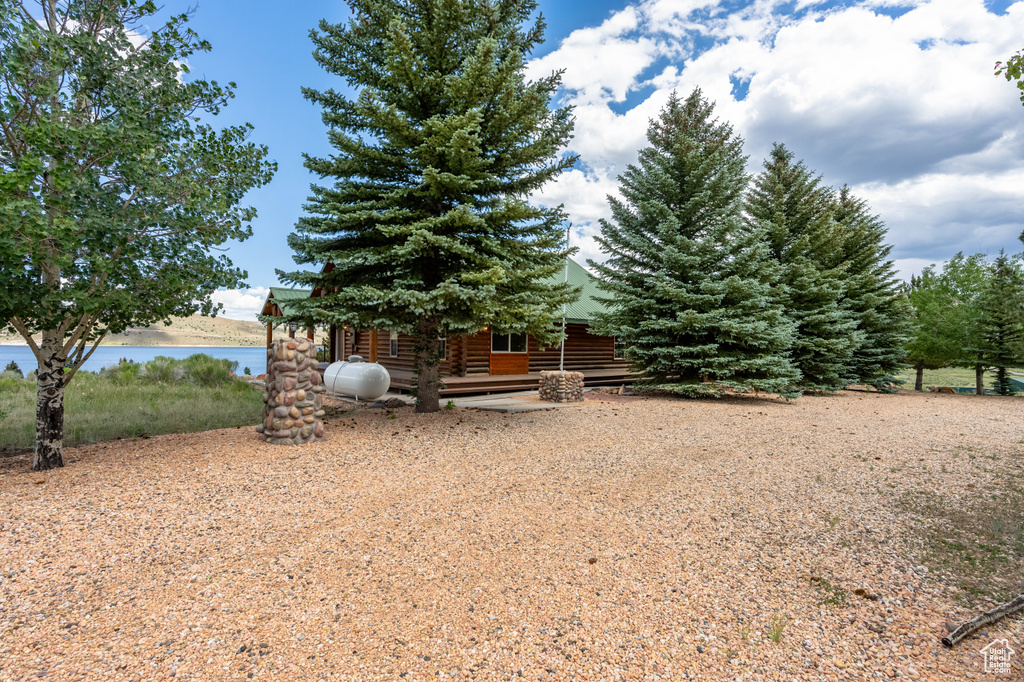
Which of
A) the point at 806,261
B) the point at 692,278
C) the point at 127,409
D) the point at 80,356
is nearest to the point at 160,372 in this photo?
Result: the point at 127,409

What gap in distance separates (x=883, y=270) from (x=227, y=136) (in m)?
22.6

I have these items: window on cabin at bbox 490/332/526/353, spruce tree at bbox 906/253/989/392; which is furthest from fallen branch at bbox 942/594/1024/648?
spruce tree at bbox 906/253/989/392

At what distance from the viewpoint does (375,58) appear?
30.3 ft

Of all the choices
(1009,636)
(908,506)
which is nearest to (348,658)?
(1009,636)

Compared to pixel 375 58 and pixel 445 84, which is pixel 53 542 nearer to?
pixel 445 84

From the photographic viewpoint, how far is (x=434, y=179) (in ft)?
25.4

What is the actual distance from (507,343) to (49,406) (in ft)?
39.5

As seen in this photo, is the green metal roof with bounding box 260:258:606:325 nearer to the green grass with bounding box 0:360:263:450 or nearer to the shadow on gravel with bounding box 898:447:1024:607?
the green grass with bounding box 0:360:263:450

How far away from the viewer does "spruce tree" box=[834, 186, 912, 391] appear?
18156 mm

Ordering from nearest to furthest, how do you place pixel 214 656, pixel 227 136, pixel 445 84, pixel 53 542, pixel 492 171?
pixel 214 656
pixel 53 542
pixel 227 136
pixel 445 84
pixel 492 171

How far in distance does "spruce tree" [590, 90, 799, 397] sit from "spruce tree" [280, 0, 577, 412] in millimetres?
5198

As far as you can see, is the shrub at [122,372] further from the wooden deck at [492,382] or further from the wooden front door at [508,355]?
the wooden front door at [508,355]

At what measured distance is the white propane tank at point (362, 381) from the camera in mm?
12219

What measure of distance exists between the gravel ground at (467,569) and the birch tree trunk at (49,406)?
0.25 meters
